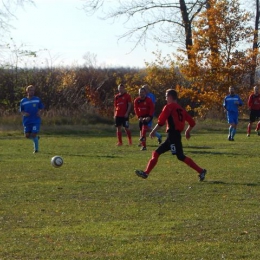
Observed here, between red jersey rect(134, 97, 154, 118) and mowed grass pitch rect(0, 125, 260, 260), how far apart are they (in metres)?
2.41

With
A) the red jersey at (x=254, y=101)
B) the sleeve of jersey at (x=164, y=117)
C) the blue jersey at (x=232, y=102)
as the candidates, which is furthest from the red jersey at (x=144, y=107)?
the red jersey at (x=254, y=101)

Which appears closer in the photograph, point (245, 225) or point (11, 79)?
point (245, 225)

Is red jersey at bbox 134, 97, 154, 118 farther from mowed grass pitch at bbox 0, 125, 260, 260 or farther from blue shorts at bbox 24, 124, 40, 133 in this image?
blue shorts at bbox 24, 124, 40, 133

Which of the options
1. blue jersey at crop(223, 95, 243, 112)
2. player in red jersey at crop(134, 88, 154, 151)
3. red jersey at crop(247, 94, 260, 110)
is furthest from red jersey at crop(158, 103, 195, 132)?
red jersey at crop(247, 94, 260, 110)

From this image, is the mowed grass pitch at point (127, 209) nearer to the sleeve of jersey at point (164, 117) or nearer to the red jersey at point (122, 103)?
the sleeve of jersey at point (164, 117)

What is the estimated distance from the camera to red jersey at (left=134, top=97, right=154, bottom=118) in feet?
67.2

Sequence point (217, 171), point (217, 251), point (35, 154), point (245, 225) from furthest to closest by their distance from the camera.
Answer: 1. point (35, 154)
2. point (217, 171)
3. point (245, 225)
4. point (217, 251)

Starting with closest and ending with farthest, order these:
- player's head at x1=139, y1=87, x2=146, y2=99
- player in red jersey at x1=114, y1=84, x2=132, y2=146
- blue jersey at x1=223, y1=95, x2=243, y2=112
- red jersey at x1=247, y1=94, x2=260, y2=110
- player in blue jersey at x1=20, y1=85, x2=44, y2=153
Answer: player in blue jersey at x1=20, y1=85, x2=44, y2=153 < player's head at x1=139, y1=87, x2=146, y2=99 < player in red jersey at x1=114, y1=84, x2=132, y2=146 < blue jersey at x1=223, y1=95, x2=243, y2=112 < red jersey at x1=247, y1=94, x2=260, y2=110

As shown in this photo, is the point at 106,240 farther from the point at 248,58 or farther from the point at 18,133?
the point at 248,58

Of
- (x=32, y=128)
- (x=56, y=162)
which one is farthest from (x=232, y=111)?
(x=56, y=162)

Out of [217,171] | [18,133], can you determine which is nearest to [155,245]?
[217,171]

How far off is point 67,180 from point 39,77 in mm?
27240

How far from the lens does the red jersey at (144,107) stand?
20484mm

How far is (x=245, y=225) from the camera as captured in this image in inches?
356
